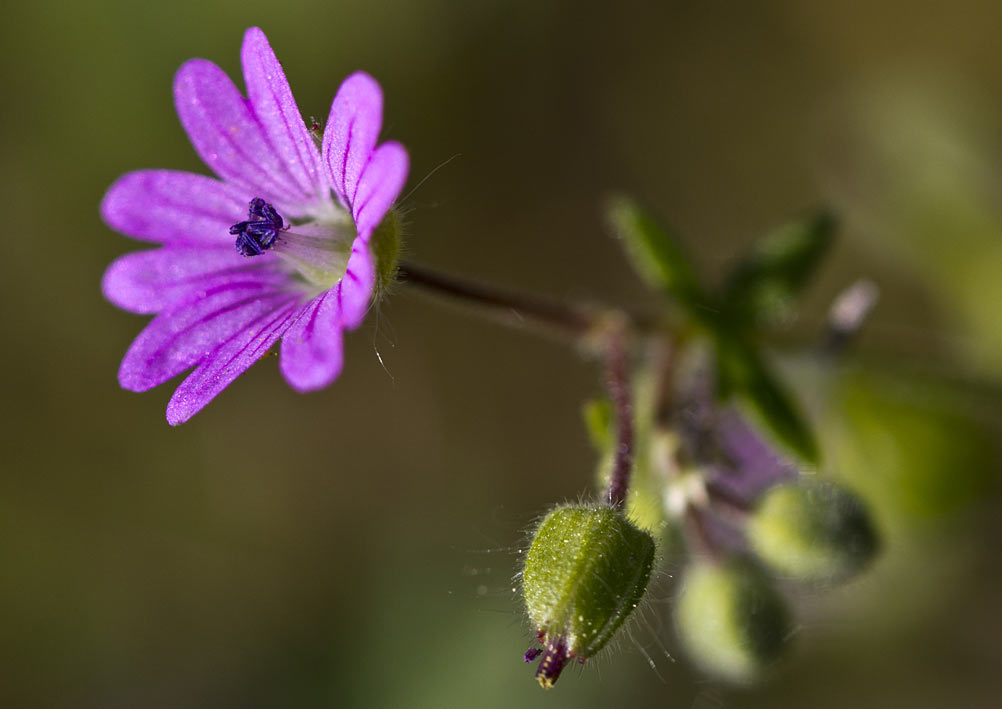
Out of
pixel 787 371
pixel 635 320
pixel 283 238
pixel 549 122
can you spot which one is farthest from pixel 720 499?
pixel 549 122

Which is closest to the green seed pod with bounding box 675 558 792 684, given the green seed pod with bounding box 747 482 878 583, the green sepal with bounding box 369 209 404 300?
the green seed pod with bounding box 747 482 878 583

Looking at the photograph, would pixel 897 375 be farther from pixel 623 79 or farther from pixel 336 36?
pixel 336 36

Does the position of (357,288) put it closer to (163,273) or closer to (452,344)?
(163,273)

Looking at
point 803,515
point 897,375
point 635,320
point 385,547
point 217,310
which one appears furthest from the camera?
point 385,547

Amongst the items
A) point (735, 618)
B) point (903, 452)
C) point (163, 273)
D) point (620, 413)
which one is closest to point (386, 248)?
point (163, 273)

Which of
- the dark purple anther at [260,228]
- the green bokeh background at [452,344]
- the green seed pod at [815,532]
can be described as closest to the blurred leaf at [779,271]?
the green seed pod at [815,532]

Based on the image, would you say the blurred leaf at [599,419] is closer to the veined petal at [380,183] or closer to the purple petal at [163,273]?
the veined petal at [380,183]
